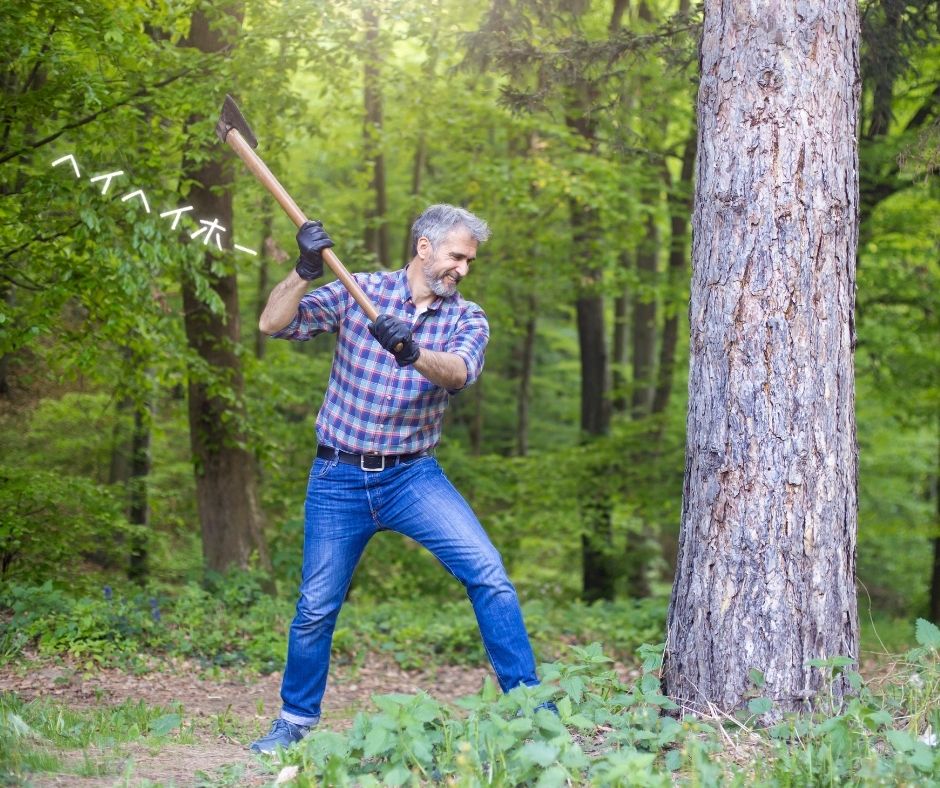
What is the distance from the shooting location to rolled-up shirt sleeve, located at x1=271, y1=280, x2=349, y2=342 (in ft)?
14.3

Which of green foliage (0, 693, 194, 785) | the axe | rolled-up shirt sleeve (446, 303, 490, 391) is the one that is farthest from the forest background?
green foliage (0, 693, 194, 785)

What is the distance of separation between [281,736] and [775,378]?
8.01 ft

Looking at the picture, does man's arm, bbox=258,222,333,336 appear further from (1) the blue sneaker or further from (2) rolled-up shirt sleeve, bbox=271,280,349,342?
(1) the blue sneaker

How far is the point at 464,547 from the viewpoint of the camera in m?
4.10

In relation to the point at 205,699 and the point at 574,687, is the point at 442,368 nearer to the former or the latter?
the point at 574,687

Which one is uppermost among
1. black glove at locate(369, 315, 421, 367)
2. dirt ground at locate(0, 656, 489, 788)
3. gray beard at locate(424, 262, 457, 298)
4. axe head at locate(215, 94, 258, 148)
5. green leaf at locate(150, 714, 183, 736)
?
axe head at locate(215, 94, 258, 148)

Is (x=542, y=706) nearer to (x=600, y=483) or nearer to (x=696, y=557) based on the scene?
(x=696, y=557)

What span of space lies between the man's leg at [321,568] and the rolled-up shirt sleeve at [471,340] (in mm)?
638

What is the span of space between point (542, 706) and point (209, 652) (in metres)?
4.50

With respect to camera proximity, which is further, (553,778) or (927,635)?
(927,635)

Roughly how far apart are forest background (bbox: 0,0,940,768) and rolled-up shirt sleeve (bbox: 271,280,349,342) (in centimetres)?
96

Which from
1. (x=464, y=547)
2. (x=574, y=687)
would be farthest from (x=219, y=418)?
(x=574, y=687)

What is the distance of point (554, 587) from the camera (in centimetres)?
1619

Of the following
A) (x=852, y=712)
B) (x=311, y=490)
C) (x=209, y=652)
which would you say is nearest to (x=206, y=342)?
(x=209, y=652)
